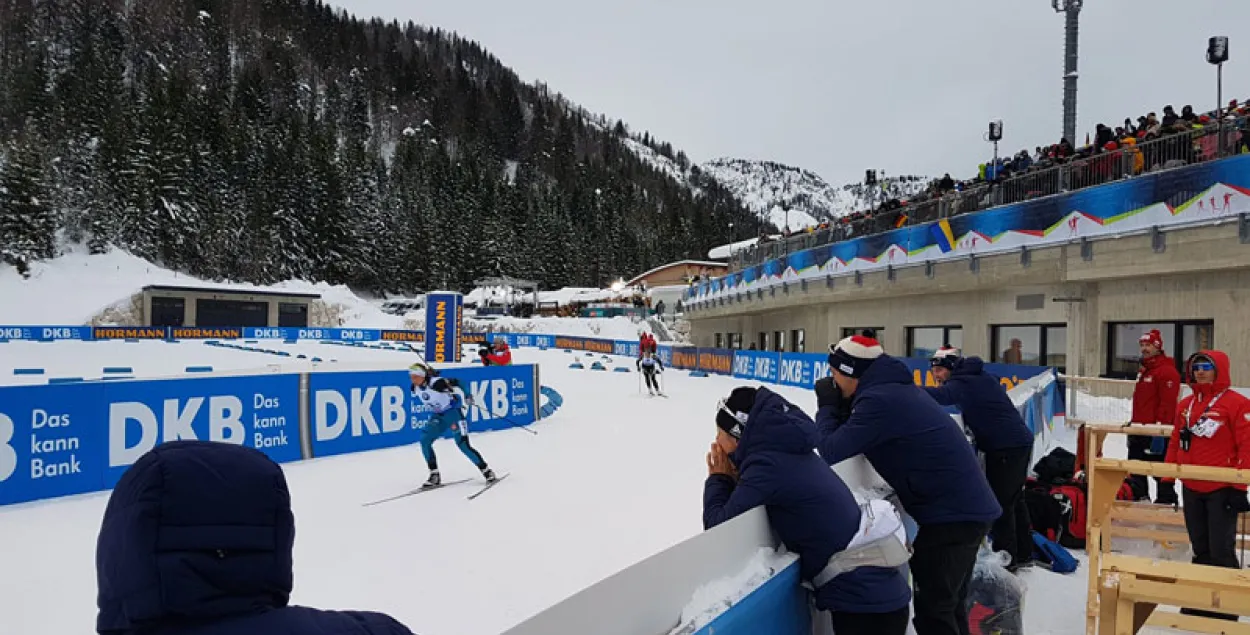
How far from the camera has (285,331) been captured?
47.2 meters

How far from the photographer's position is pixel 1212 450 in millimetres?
4480

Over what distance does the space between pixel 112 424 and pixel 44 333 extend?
4130cm

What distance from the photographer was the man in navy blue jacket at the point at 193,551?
1195 mm

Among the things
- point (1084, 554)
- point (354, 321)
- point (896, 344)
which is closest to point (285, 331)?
point (354, 321)

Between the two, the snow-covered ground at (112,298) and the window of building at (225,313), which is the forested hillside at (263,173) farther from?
the window of building at (225,313)

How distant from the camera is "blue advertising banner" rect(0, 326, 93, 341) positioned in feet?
125

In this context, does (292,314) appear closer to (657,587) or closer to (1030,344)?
(1030,344)

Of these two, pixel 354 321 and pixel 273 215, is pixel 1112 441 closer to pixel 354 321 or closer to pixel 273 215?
pixel 354 321

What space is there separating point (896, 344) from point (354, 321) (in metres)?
50.9

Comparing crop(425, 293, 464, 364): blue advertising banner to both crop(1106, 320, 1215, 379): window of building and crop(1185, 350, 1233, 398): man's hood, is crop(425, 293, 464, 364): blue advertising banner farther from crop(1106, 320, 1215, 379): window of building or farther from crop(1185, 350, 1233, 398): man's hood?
crop(1185, 350, 1233, 398): man's hood

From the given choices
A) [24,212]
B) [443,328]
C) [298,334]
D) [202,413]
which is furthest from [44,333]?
[202,413]

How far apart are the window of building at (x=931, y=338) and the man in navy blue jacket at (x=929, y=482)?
20.0m

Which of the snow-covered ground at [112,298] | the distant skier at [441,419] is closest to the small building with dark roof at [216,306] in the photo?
the snow-covered ground at [112,298]

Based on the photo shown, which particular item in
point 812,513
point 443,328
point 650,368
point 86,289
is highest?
point 86,289
